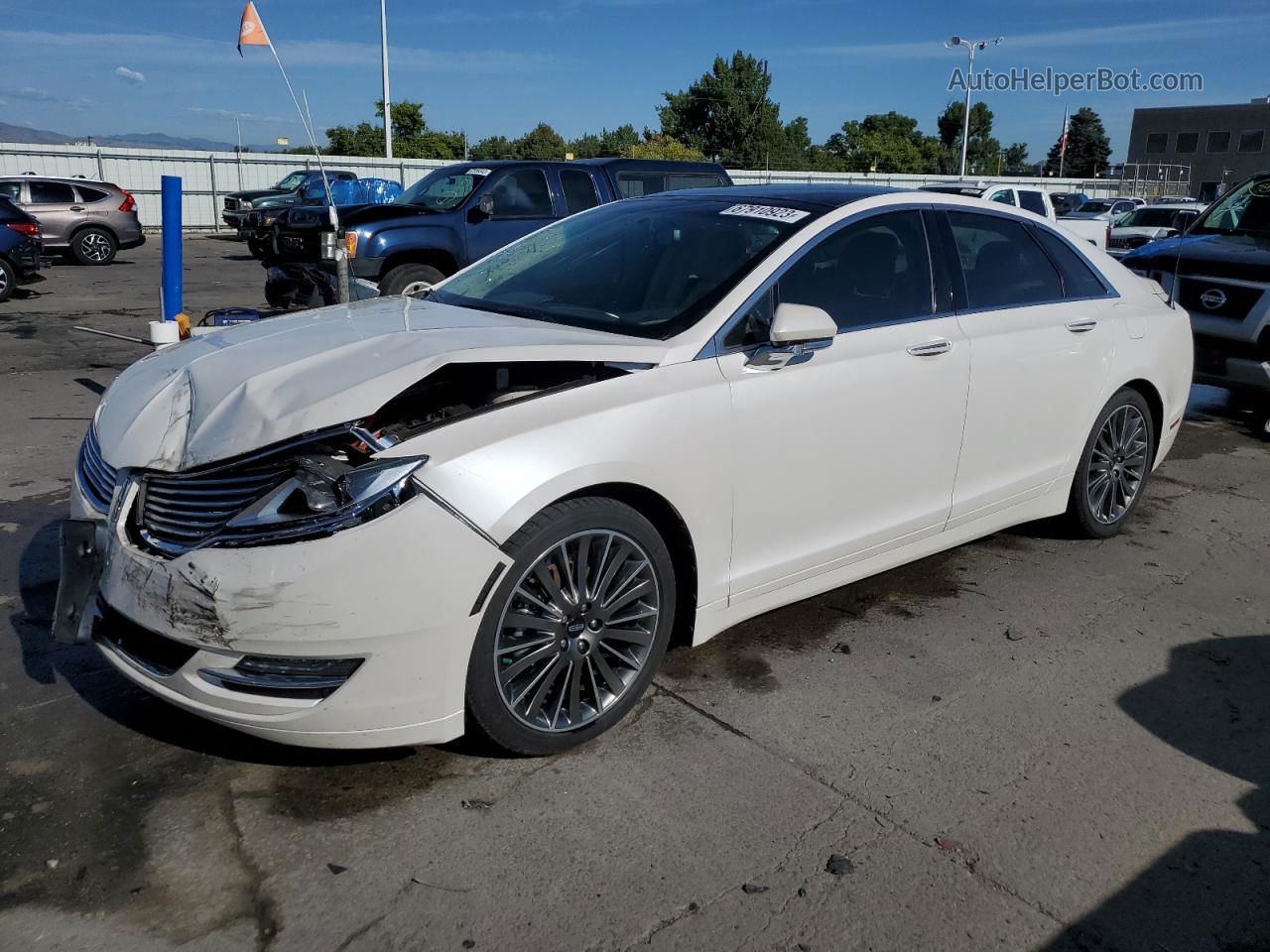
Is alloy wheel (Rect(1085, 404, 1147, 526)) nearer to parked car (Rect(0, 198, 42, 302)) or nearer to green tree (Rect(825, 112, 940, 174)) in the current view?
parked car (Rect(0, 198, 42, 302))

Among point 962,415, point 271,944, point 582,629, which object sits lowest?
point 271,944

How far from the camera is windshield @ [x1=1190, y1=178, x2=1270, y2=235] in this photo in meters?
8.95

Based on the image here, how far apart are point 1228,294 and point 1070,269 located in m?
3.88

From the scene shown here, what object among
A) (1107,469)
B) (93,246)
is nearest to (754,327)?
(1107,469)

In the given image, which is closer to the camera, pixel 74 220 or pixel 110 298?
pixel 110 298

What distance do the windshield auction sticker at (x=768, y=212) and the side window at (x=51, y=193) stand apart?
781 inches

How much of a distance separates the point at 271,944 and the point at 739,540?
6.06 ft

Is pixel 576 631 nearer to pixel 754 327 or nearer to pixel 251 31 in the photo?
pixel 754 327

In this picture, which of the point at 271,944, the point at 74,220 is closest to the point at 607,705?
the point at 271,944

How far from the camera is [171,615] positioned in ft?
9.12

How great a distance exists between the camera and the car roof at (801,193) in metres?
4.12

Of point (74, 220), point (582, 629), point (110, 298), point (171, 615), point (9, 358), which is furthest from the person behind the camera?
point (74, 220)

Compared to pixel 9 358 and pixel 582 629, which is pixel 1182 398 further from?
pixel 9 358

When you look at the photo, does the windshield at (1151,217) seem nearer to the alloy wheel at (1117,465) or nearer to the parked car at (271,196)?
the parked car at (271,196)
